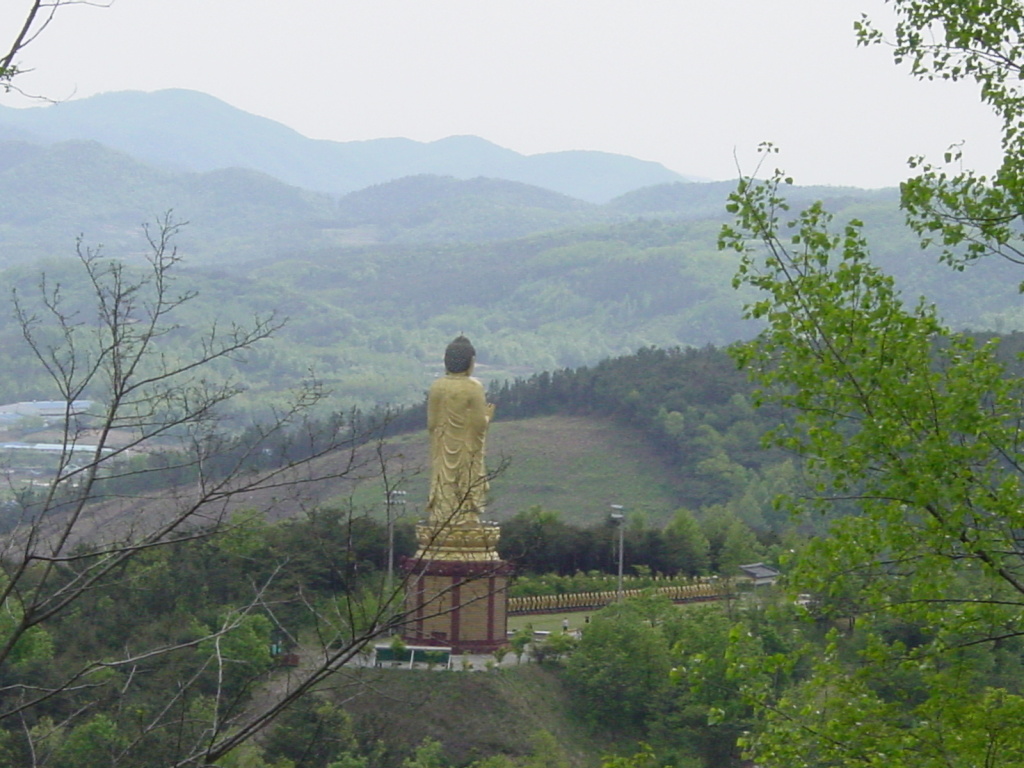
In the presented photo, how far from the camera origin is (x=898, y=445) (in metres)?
9.48

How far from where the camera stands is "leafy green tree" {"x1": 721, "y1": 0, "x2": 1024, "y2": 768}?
369 inches

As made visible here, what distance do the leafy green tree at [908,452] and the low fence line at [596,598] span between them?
2219 cm

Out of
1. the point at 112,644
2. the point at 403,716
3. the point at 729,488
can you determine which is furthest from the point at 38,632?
the point at 729,488

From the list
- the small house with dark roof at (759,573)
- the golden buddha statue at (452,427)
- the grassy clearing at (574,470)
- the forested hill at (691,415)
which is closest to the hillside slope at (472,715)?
the golden buddha statue at (452,427)

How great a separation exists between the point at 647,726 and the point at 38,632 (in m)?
9.15

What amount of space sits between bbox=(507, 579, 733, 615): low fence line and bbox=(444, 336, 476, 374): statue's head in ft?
19.2

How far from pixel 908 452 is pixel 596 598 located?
955 inches

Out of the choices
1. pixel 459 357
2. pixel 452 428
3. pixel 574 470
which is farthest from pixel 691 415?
pixel 452 428

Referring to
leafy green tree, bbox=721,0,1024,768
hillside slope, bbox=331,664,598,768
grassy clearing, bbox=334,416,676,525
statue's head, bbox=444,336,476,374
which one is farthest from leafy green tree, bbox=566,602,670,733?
grassy clearing, bbox=334,416,676,525

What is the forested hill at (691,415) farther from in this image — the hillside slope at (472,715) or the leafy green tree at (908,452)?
the leafy green tree at (908,452)

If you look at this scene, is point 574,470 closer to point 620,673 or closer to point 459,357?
point 459,357

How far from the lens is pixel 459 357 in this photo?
2809 centimetres

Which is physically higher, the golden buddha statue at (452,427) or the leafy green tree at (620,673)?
the golden buddha statue at (452,427)

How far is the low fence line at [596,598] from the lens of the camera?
108 ft
